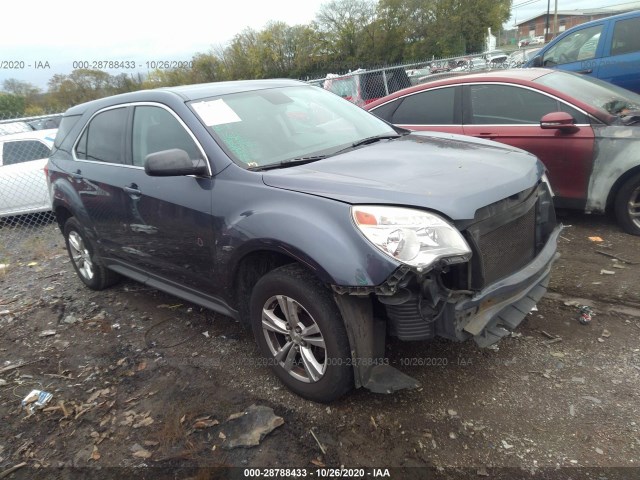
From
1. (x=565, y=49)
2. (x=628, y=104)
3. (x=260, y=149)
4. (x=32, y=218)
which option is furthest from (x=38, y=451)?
(x=565, y=49)

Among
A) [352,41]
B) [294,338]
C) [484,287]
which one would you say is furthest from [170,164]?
[352,41]

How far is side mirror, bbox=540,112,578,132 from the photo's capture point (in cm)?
445

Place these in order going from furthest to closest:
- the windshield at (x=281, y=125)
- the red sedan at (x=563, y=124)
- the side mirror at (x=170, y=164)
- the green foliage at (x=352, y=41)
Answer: the green foliage at (x=352, y=41), the red sedan at (x=563, y=124), the windshield at (x=281, y=125), the side mirror at (x=170, y=164)

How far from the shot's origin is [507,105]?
16.5 feet

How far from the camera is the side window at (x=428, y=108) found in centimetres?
540

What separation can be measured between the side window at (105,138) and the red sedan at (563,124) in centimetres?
323

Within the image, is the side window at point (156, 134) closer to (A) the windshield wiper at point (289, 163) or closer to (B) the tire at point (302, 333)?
(A) the windshield wiper at point (289, 163)

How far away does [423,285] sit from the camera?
2.31 metres

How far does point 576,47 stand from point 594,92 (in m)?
3.87

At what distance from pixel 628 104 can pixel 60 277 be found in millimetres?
6389

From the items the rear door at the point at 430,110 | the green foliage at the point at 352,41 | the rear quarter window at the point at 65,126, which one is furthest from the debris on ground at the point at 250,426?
the green foliage at the point at 352,41

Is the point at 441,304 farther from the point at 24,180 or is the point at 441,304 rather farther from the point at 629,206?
the point at 24,180

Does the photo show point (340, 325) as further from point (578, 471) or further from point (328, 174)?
point (578, 471)

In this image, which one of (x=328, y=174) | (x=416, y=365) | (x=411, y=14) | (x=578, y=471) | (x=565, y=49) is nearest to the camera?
(x=578, y=471)
